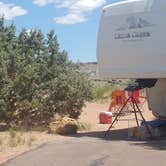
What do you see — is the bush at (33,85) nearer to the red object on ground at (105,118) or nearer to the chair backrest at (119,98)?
the red object on ground at (105,118)

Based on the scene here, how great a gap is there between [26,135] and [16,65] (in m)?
3.29

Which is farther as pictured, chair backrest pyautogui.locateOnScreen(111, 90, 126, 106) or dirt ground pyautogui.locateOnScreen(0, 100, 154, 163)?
chair backrest pyautogui.locateOnScreen(111, 90, 126, 106)

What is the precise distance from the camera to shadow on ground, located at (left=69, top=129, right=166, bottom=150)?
12969mm

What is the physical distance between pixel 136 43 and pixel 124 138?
2.55 metres

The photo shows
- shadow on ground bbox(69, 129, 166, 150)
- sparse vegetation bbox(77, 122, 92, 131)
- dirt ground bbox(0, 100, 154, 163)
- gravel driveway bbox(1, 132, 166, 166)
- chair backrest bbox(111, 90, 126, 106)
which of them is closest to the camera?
gravel driveway bbox(1, 132, 166, 166)

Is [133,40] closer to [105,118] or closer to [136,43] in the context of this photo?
[136,43]

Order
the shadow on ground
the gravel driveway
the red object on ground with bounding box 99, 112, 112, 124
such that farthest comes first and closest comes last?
the red object on ground with bounding box 99, 112, 112, 124, the shadow on ground, the gravel driveway

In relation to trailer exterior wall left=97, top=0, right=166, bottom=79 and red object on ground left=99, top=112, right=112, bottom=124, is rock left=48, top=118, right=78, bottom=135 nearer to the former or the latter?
trailer exterior wall left=97, top=0, right=166, bottom=79

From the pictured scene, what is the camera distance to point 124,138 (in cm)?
1472

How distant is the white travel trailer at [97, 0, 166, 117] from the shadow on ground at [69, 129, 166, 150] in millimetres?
1303

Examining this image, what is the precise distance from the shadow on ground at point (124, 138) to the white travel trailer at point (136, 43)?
130 centimetres

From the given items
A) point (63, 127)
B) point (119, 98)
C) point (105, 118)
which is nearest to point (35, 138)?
point (63, 127)

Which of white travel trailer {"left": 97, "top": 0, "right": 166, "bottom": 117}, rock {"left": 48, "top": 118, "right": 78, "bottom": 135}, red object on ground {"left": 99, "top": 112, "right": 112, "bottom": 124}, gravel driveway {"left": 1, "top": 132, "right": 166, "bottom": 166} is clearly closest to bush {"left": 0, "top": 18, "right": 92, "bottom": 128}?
red object on ground {"left": 99, "top": 112, "right": 112, "bottom": 124}

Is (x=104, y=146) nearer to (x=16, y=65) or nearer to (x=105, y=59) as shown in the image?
(x=105, y=59)
